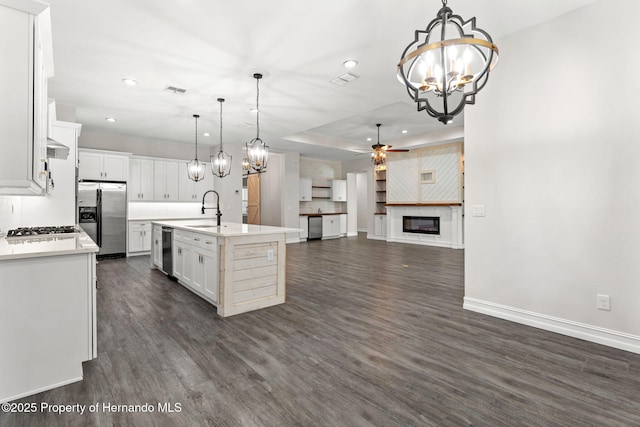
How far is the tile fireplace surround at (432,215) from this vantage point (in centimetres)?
850

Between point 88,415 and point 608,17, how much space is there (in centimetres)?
480

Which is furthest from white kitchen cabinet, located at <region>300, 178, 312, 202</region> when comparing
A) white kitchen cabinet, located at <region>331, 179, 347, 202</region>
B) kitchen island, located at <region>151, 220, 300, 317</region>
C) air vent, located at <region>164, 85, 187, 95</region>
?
kitchen island, located at <region>151, 220, 300, 317</region>

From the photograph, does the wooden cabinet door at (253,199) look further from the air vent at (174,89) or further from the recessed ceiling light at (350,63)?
the recessed ceiling light at (350,63)

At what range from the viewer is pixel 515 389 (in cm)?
199

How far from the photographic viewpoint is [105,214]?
6.71 metres

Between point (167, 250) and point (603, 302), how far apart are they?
17.7 ft

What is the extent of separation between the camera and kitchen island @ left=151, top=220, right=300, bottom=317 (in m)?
3.32

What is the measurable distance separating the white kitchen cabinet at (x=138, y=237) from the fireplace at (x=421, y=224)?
7317mm

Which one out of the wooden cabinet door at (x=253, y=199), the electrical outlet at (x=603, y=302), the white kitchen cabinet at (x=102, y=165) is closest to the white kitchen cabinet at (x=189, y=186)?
the white kitchen cabinet at (x=102, y=165)

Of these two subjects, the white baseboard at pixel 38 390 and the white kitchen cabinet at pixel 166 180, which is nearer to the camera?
the white baseboard at pixel 38 390

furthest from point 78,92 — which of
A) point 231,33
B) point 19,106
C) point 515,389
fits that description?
point 515,389

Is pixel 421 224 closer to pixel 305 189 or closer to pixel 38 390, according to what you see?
pixel 305 189

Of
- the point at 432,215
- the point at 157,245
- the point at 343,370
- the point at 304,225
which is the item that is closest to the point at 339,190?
the point at 304,225

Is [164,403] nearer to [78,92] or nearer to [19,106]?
[19,106]
